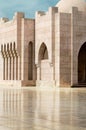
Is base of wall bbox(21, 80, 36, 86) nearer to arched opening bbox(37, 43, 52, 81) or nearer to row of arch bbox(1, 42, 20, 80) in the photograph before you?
row of arch bbox(1, 42, 20, 80)

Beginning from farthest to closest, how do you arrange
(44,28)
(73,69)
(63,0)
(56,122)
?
(63,0) < (44,28) < (73,69) < (56,122)

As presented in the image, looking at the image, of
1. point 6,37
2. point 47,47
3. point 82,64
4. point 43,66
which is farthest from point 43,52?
point 6,37

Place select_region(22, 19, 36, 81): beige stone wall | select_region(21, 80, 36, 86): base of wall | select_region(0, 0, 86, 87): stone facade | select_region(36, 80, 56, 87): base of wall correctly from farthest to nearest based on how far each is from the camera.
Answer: select_region(22, 19, 36, 81): beige stone wall → select_region(21, 80, 36, 86): base of wall → select_region(36, 80, 56, 87): base of wall → select_region(0, 0, 86, 87): stone facade

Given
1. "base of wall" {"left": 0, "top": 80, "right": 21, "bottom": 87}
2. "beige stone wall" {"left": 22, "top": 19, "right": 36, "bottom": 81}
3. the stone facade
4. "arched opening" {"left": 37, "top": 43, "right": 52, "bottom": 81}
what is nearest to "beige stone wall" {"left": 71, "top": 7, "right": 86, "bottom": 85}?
the stone facade

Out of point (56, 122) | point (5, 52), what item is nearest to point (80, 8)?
point (5, 52)

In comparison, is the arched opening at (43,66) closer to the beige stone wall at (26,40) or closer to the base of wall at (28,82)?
the base of wall at (28,82)

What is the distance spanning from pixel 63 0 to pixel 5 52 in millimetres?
10421

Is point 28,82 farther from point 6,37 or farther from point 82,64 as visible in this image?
point 6,37

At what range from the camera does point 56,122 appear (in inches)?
276

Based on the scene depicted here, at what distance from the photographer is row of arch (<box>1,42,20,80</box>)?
130 ft

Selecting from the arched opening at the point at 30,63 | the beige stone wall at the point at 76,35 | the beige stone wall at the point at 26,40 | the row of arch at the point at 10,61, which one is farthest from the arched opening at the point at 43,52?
the beige stone wall at the point at 76,35

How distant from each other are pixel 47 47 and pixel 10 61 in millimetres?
9219

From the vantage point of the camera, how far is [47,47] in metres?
34.6

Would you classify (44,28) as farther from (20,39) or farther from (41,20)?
(20,39)
